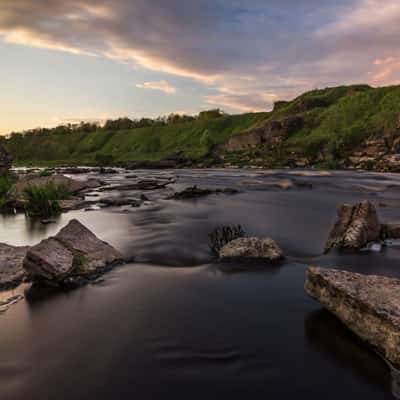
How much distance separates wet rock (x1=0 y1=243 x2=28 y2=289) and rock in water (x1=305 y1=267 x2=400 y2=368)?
21.1 ft

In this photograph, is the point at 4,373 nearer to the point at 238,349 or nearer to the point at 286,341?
the point at 238,349

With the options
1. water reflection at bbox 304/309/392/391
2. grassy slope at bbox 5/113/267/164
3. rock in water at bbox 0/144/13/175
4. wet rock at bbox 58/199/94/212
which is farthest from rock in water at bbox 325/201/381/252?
grassy slope at bbox 5/113/267/164

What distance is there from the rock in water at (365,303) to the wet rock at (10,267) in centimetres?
643

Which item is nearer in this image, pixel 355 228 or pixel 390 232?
pixel 355 228

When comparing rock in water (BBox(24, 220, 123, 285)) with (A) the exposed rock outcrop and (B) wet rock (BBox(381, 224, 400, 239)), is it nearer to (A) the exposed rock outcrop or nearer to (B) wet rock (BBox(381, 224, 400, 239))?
(B) wet rock (BBox(381, 224, 400, 239))

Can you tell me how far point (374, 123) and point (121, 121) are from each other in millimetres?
160746

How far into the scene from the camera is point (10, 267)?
24.8 feet

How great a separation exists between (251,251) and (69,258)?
4.78 m

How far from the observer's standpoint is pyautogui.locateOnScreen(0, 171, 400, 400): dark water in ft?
13.5

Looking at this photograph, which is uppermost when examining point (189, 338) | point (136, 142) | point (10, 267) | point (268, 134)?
point (136, 142)

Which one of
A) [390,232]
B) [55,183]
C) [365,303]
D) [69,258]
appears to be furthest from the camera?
[55,183]

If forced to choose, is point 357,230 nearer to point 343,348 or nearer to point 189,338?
point 343,348

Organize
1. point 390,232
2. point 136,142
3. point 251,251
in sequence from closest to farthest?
point 251,251, point 390,232, point 136,142

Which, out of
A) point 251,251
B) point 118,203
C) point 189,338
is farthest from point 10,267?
point 118,203
